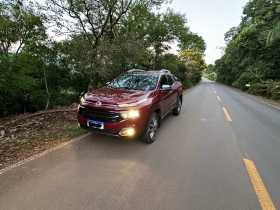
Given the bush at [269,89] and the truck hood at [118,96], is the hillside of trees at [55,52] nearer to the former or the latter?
the truck hood at [118,96]

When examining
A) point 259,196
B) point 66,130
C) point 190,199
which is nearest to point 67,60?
point 66,130

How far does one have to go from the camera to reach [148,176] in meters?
2.80

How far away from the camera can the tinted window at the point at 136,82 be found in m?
4.53

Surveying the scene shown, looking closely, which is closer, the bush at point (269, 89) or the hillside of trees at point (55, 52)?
the hillside of trees at point (55, 52)

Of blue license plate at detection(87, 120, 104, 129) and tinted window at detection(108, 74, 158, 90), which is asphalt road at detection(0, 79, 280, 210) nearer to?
blue license plate at detection(87, 120, 104, 129)

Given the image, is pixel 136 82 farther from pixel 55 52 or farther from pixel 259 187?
pixel 55 52

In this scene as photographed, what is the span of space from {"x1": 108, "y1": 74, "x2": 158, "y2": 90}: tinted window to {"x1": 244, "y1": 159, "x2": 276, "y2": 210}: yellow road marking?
107 inches

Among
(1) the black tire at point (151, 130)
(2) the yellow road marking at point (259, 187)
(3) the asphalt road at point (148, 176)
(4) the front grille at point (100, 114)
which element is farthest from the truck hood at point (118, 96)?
(2) the yellow road marking at point (259, 187)

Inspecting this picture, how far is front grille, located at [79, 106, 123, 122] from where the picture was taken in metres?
3.43

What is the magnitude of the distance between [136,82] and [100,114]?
5.52 ft

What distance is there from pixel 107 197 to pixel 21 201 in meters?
1.14

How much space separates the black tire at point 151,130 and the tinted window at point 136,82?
2.77 feet

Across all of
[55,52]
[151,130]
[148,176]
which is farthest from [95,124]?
[55,52]

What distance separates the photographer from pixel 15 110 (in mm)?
A: 7664
